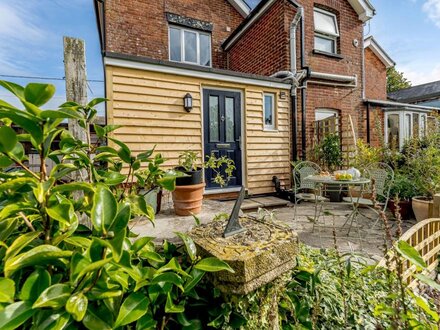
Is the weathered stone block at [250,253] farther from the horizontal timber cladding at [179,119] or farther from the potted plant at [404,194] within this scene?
the potted plant at [404,194]

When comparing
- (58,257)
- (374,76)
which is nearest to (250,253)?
(58,257)

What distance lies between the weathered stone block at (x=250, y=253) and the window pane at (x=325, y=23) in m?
7.36

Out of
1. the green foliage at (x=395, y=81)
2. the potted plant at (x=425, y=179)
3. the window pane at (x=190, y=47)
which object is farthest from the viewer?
the green foliage at (x=395, y=81)

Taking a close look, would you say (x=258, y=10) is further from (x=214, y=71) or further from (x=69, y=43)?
(x=69, y=43)

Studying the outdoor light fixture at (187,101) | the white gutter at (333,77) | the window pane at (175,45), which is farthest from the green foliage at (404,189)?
the window pane at (175,45)

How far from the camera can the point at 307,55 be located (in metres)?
6.45

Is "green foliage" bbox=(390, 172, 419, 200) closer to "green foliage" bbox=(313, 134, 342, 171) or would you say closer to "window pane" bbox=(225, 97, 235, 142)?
"green foliage" bbox=(313, 134, 342, 171)

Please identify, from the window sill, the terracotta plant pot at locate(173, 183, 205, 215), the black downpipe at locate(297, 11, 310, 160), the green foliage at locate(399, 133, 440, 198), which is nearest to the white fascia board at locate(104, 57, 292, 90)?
the black downpipe at locate(297, 11, 310, 160)

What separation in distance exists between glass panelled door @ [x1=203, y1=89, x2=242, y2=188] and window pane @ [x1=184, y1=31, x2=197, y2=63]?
3.53 m

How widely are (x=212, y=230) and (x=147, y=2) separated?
8.21 m

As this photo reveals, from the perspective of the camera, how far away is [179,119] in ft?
15.3

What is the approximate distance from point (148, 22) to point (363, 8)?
647 centimetres

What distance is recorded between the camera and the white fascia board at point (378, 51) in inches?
373

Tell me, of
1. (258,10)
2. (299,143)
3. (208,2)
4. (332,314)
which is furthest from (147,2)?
(332,314)
